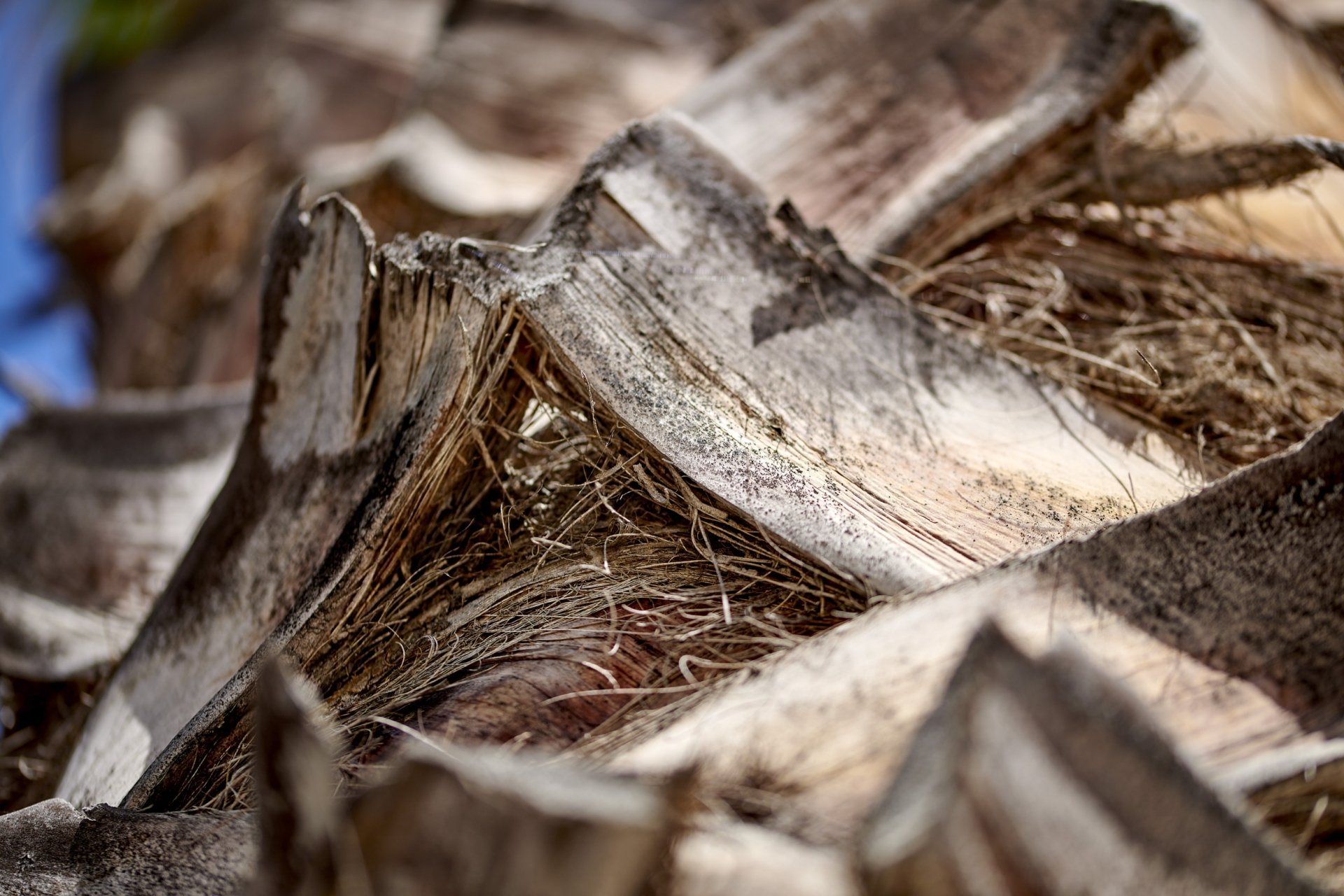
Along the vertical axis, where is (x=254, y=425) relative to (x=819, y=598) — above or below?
above

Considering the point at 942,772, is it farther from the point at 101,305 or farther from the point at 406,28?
the point at 101,305

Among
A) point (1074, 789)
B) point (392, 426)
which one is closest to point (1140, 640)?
point (1074, 789)

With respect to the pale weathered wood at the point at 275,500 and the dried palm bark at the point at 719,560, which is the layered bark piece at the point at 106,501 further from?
the dried palm bark at the point at 719,560

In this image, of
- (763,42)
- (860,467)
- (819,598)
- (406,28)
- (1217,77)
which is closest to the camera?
(819,598)

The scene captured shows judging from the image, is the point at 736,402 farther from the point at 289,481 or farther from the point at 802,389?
the point at 289,481

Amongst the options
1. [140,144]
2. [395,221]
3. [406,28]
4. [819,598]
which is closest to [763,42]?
[395,221]

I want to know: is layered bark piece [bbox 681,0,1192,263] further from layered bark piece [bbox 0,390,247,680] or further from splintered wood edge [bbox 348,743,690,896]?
layered bark piece [bbox 0,390,247,680]

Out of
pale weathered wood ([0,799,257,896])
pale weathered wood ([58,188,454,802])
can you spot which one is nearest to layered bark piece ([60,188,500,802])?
pale weathered wood ([58,188,454,802])
